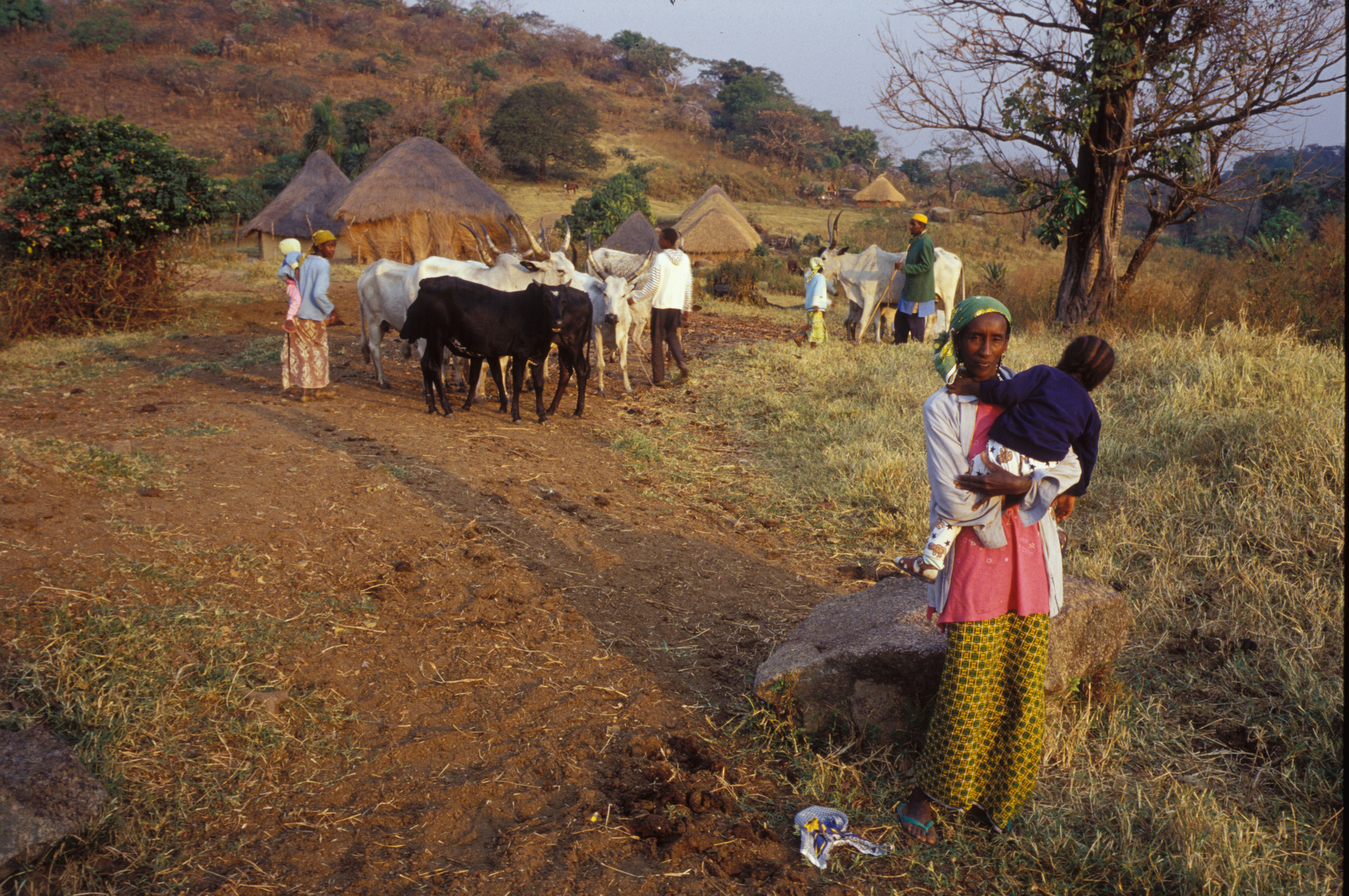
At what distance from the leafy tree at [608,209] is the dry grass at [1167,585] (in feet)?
40.5

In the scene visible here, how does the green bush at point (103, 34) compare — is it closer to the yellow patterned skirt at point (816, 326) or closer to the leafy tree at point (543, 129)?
the leafy tree at point (543, 129)

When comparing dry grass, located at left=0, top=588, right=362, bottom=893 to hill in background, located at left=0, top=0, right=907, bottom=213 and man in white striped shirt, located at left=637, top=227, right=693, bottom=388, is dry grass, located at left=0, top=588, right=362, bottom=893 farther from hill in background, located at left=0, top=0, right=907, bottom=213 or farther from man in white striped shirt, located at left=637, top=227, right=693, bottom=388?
hill in background, located at left=0, top=0, right=907, bottom=213

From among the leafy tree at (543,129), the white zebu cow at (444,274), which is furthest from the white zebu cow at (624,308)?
the leafy tree at (543,129)

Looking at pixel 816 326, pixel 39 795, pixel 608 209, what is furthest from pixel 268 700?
pixel 608 209

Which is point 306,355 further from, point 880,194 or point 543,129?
point 880,194

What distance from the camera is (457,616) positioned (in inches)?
161

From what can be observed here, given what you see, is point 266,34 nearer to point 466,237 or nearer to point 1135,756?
point 466,237

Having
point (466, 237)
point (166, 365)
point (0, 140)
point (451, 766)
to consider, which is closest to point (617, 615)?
point (451, 766)

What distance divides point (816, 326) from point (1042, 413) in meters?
8.77

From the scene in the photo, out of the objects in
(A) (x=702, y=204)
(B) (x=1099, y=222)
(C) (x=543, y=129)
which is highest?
(C) (x=543, y=129)

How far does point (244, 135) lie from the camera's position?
3409 cm

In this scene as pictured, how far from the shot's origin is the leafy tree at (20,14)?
3838 cm

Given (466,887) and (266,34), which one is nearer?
(466,887)

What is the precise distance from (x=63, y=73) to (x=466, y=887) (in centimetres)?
4529
